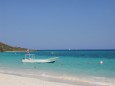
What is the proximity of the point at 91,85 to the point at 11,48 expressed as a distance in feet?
599

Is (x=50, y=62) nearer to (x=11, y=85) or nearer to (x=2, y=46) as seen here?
(x=11, y=85)

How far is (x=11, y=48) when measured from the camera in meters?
196

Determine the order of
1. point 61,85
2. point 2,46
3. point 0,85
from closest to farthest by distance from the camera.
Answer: point 0,85
point 61,85
point 2,46

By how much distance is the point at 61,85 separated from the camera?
16.0m

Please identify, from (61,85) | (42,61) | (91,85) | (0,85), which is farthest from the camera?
(42,61)

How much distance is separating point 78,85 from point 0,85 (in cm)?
497

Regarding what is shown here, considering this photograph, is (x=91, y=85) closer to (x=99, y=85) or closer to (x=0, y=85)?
(x=99, y=85)

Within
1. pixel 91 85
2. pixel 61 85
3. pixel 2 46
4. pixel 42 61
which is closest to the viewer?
pixel 61 85

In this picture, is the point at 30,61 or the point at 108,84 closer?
the point at 108,84

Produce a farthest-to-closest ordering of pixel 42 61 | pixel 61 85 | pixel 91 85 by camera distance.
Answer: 1. pixel 42 61
2. pixel 91 85
3. pixel 61 85

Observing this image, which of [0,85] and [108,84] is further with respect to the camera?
[108,84]

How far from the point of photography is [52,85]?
51.4 ft

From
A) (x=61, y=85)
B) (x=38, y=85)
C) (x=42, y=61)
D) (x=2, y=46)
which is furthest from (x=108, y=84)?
(x=2, y=46)

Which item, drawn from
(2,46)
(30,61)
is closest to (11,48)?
(2,46)
